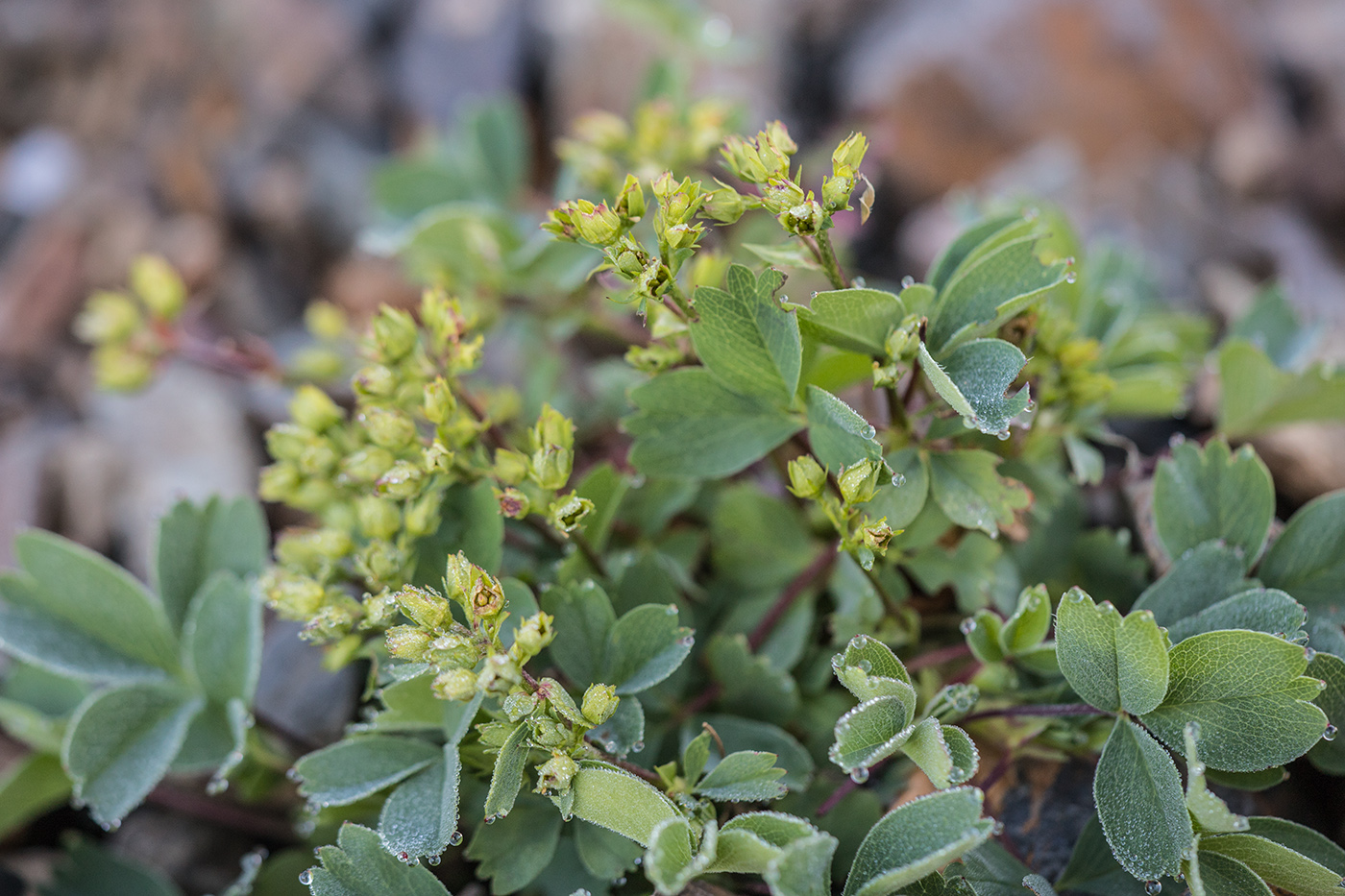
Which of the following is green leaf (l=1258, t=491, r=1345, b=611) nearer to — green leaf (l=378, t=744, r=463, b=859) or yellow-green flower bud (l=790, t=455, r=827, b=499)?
yellow-green flower bud (l=790, t=455, r=827, b=499)

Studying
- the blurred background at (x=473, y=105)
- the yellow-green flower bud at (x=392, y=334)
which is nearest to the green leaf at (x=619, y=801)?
the yellow-green flower bud at (x=392, y=334)

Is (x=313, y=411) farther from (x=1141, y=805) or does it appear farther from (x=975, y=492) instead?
(x=1141, y=805)

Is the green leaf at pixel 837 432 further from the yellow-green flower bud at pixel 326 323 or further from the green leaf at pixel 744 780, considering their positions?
the yellow-green flower bud at pixel 326 323

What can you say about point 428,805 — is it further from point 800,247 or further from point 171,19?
point 171,19

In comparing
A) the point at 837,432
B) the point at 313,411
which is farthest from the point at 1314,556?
the point at 313,411

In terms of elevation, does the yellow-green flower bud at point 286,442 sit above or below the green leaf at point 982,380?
below

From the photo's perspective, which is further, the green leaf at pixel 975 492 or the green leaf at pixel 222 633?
the green leaf at pixel 222 633
